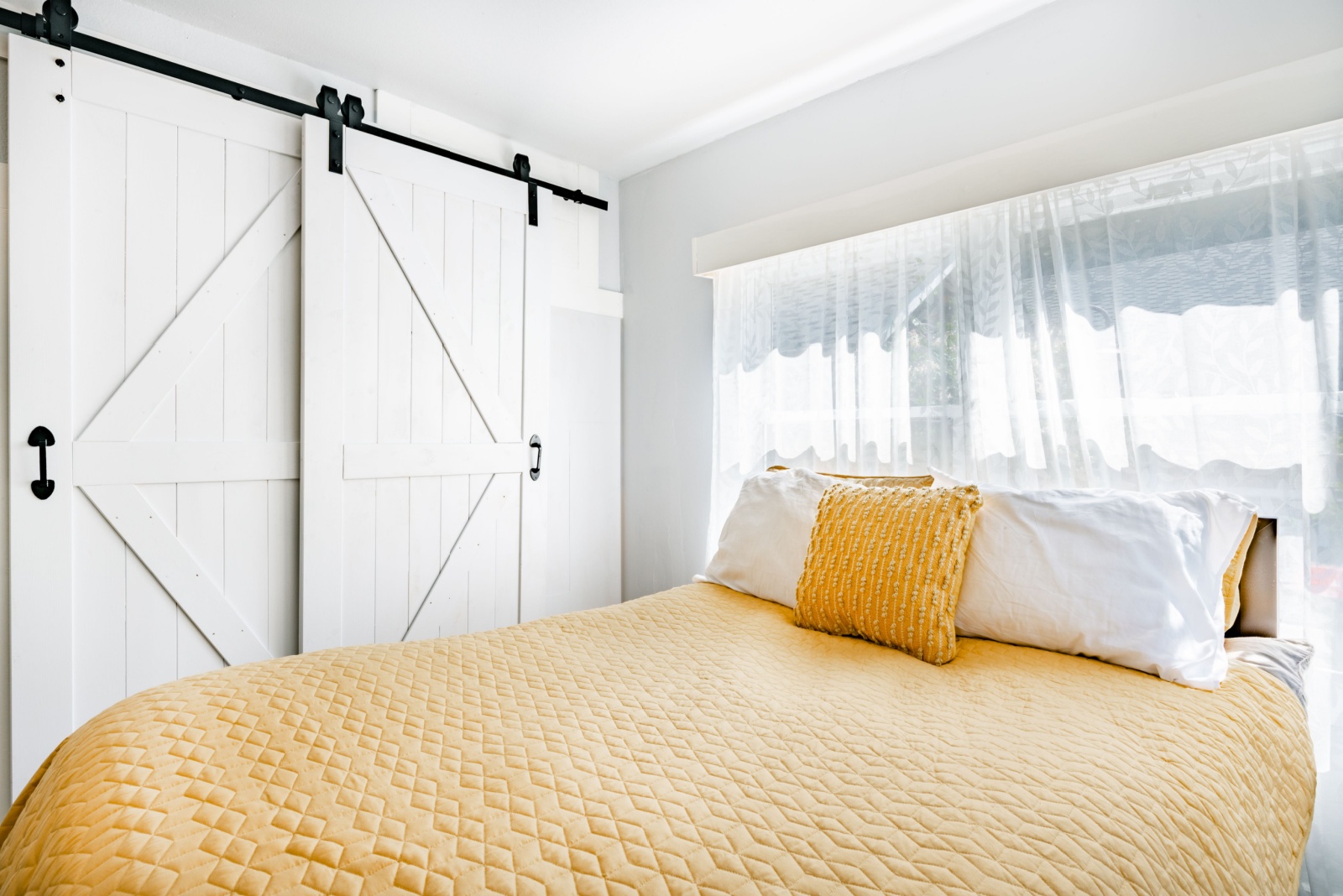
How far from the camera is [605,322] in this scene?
3340 mm

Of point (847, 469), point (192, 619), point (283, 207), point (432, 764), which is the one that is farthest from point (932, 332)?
point (192, 619)

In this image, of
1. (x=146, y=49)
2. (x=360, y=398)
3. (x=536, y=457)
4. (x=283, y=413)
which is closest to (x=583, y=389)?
(x=536, y=457)

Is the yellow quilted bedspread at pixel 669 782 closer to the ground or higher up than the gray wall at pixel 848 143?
closer to the ground

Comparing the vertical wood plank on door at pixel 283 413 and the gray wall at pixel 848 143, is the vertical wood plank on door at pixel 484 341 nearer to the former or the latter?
the vertical wood plank on door at pixel 283 413

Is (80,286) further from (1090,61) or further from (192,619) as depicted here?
(1090,61)

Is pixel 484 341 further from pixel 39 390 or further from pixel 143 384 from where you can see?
pixel 39 390

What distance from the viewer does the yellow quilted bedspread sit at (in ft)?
2.44

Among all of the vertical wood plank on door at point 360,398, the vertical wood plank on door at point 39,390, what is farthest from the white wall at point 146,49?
the vertical wood plank on door at point 360,398

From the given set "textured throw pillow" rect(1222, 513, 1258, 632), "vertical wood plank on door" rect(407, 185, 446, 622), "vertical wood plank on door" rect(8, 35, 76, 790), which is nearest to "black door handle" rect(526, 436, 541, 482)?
"vertical wood plank on door" rect(407, 185, 446, 622)

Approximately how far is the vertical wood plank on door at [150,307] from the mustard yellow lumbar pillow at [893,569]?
1891 mm

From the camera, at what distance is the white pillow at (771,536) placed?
2.00 m

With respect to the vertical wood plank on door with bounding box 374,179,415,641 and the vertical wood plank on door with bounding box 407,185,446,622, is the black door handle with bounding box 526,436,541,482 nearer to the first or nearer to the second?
the vertical wood plank on door with bounding box 407,185,446,622

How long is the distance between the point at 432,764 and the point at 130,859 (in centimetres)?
34

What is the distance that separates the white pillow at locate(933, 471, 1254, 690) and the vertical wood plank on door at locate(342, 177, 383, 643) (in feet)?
6.37
